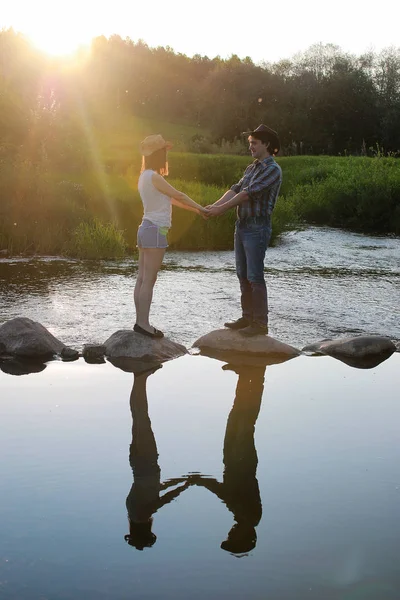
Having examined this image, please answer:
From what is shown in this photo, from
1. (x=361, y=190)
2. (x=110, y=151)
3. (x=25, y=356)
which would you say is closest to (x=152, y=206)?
(x=25, y=356)

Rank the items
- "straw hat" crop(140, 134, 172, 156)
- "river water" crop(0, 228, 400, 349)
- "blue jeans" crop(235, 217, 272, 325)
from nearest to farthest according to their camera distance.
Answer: "straw hat" crop(140, 134, 172, 156) < "blue jeans" crop(235, 217, 272, 325) < "river water" crop(0, 228, 400, 349)

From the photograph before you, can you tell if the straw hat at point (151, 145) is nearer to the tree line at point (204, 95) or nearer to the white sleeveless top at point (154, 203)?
the white sleeveless top at point (154, 203)

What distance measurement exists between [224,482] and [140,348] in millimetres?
3496

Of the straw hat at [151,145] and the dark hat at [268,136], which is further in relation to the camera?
the dark hat at [268,136]

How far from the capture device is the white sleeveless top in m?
7.62

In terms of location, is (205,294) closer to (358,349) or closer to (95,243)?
(358,349)

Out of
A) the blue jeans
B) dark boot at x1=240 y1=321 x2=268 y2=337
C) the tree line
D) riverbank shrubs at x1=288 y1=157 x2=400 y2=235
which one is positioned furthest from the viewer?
the tree line

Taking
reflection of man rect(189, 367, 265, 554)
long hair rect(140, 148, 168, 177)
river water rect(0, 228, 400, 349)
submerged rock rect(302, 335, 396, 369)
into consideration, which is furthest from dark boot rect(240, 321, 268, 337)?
long hair rect(140, 148, 168, 177)

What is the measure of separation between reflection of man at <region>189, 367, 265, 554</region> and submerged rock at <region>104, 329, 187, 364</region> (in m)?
1.41

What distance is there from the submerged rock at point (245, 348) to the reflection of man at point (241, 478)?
137 centimetres

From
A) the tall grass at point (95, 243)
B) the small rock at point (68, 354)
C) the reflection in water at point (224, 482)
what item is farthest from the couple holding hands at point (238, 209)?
the tall grass at point (95, 243)

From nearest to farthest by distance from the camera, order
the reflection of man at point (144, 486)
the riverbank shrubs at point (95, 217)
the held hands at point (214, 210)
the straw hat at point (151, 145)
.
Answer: the reflection of man at point (144, 486)
the straw hat at point (151, 145)
the held hands at point (214, 210)
the riverbank shrubs at point (95, 217)

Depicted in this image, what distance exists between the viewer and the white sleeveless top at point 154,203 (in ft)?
25.0

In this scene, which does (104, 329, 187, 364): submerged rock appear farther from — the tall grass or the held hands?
the tall grass
